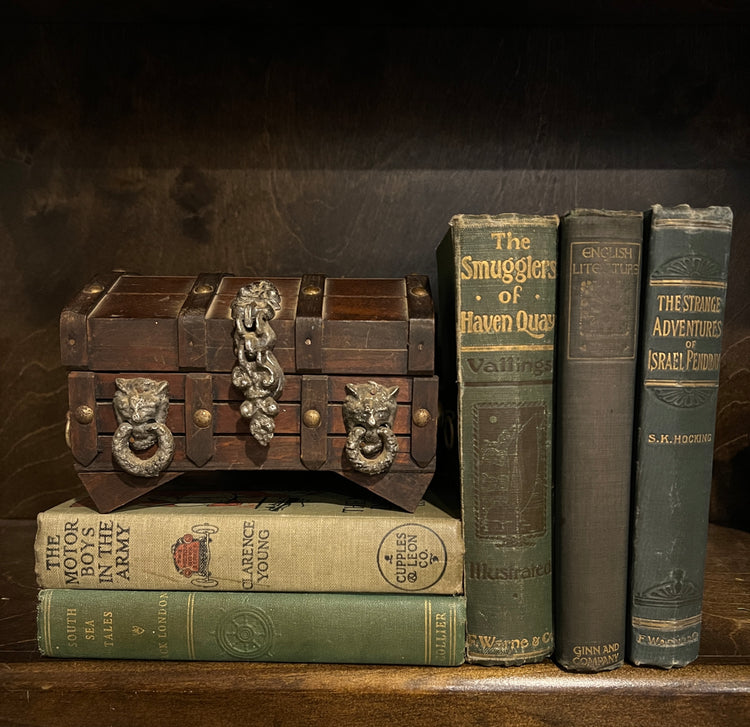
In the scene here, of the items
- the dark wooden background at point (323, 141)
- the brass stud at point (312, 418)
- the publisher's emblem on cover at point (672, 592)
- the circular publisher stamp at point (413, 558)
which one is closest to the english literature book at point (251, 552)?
the circular publisher stamp at point (413, 558)

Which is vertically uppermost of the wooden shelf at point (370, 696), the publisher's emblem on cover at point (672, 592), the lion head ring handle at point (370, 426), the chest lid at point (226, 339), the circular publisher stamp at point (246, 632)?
the chest lid at point (226, 339)

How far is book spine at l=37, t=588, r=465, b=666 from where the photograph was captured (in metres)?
0.70

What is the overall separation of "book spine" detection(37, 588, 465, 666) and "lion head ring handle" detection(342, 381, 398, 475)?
0.51 feet

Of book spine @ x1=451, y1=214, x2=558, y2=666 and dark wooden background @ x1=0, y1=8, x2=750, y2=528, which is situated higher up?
dark wooden background @ x1=0, y1=8, x2=750, y2=528

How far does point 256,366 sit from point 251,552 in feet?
0.67

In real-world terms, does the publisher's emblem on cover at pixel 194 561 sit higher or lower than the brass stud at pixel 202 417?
lower

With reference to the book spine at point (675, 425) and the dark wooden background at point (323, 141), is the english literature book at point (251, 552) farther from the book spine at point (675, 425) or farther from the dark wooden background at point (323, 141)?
the dark wooden background at point (323, 141)

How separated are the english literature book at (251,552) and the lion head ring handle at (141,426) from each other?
0.07m

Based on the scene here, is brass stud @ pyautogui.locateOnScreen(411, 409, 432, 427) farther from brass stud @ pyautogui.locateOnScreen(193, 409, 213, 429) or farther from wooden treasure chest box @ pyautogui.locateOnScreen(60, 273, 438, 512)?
brass stud @ pyautogui.locateOnScreen(193, 409, 213, 429)

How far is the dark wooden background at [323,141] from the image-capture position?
38.2 inches

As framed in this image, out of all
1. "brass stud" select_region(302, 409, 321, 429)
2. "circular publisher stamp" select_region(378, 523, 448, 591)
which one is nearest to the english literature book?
"circular publisher stamp" select_region(378, 523, 448, 591)

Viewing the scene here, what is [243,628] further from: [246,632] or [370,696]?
[370,696]

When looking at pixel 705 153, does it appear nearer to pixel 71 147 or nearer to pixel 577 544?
pixel 577 544

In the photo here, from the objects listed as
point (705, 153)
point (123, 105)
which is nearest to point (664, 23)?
point (705, 153)
